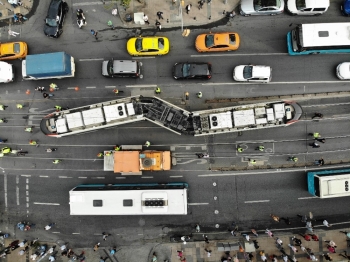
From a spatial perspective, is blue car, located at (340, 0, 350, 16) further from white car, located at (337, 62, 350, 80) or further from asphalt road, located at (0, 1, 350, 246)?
white car, located at (337, 62, 350, 80)

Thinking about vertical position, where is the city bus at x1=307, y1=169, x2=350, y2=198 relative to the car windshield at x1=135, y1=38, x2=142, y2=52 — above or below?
below

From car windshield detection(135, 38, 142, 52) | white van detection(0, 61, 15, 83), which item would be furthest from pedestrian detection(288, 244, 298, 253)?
white van detection(0, 61, 15, 83)

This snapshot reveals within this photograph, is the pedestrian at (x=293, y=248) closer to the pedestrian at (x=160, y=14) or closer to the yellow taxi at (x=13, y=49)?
the pedestrian at (x=160, y=14)

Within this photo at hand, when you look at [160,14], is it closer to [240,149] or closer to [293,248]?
[240,149]

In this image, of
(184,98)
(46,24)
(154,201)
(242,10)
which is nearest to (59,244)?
(154,201)

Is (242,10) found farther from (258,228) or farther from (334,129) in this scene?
(258,228)

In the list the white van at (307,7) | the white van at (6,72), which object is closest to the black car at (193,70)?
the white van at (307,7)

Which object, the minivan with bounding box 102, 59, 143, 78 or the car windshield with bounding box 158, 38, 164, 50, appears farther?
the car windshield with bounding box 158, 38, 164, 50
